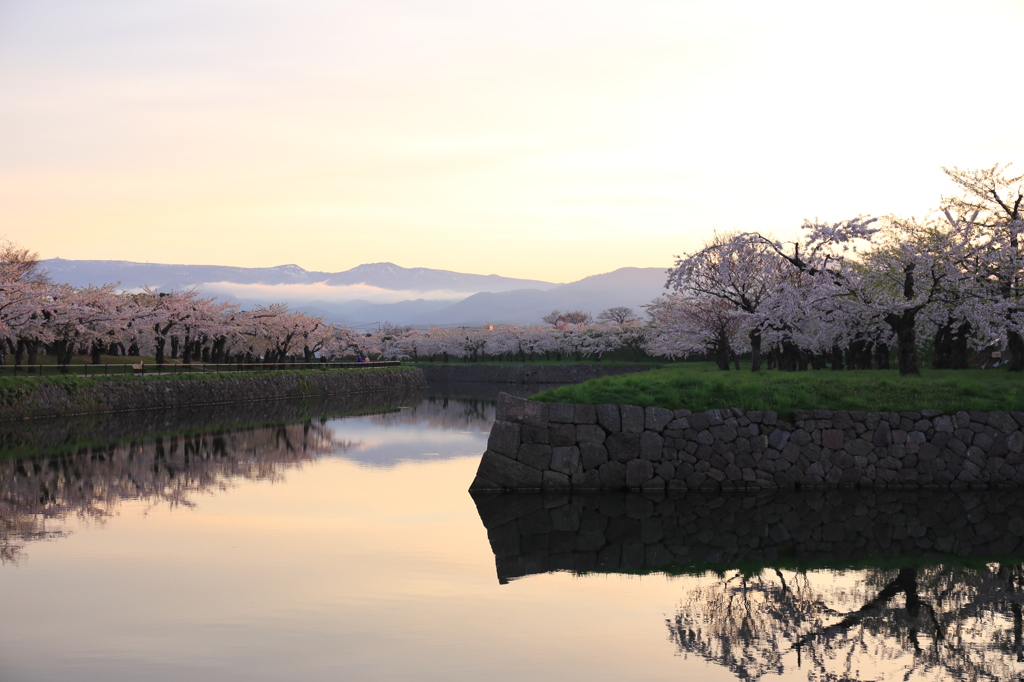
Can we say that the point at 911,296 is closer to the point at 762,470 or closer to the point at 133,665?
the point at 762,470

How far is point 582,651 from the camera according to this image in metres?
8.14

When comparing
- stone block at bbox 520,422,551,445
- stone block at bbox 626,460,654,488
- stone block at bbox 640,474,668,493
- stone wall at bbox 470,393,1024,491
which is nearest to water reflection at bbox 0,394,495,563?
stone block at bbox 520,422,551,445

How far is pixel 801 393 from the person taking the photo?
18.5m

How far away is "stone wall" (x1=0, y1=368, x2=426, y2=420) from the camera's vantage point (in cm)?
3397

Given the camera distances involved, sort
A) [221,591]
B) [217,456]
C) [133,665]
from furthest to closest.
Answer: [217,456], [221,591], [133,665]

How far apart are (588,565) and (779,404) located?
7.88 m

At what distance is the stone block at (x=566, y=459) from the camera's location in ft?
56.0

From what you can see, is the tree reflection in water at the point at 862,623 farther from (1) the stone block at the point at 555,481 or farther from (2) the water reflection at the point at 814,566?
(1) the stone block at the point at 555,481

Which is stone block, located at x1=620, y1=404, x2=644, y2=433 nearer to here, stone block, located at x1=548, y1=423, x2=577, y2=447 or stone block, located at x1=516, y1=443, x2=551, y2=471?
stone block, located at x1=548, y1=423, x2=577, y2=447

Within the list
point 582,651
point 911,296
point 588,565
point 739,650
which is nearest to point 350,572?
point 588,565

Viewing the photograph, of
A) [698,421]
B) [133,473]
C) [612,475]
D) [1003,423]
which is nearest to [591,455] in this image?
[612,475]

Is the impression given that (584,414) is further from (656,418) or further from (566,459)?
(656,418)

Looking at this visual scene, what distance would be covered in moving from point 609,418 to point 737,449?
264cm

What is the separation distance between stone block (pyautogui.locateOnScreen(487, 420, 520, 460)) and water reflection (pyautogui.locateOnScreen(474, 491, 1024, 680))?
2.95ft
